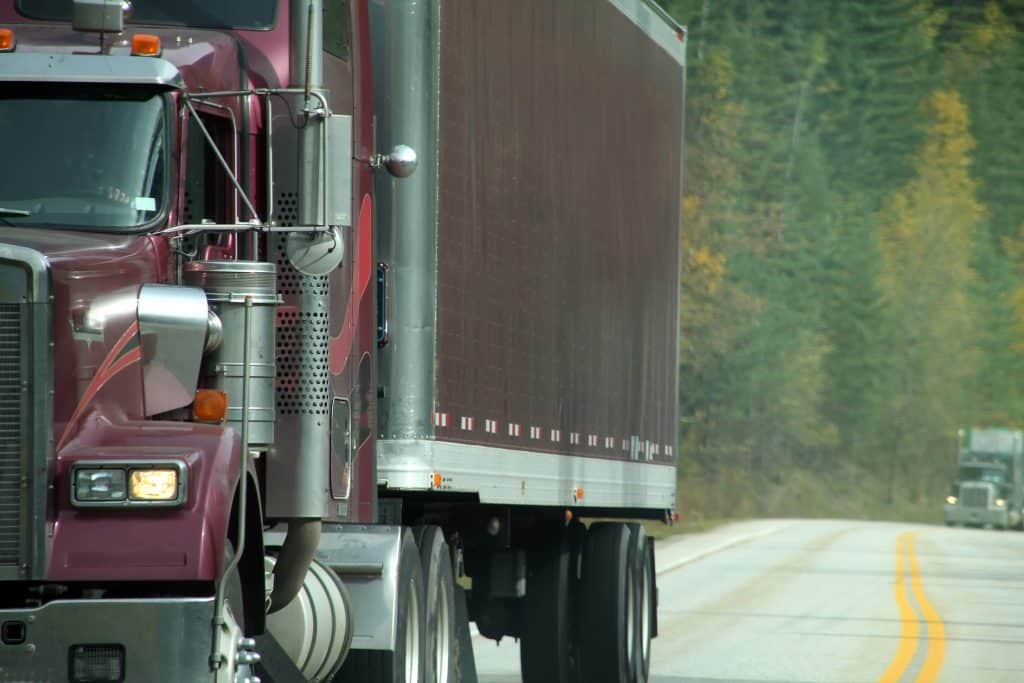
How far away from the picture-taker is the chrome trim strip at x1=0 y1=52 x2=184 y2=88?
28.6ft

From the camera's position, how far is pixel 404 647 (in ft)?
35.2

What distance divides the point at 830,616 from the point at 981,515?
180 ft

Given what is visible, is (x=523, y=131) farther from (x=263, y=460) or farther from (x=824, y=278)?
(x=824, y=278)

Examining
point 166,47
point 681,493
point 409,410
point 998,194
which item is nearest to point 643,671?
point 409,410

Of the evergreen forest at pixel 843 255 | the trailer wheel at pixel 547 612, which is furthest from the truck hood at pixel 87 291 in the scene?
the evergreen forest at pixel 843 255

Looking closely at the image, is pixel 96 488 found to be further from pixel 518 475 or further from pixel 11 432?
pixel 518 475

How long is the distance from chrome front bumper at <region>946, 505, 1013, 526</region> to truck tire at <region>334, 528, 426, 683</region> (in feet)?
233

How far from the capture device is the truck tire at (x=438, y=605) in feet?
37.5

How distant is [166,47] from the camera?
30.4ft

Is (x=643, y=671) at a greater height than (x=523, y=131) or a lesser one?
lesser

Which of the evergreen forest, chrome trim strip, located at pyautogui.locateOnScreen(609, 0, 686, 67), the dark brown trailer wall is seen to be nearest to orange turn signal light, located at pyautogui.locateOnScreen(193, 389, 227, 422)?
the dark brown trailer wall

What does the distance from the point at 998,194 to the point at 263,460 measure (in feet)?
476

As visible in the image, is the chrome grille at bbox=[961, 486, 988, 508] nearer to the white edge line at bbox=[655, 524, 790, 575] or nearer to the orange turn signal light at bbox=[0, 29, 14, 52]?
the white edge line at bbox=[655, 524, 790, 575]

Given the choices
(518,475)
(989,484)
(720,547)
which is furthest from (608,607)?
(989,484)
